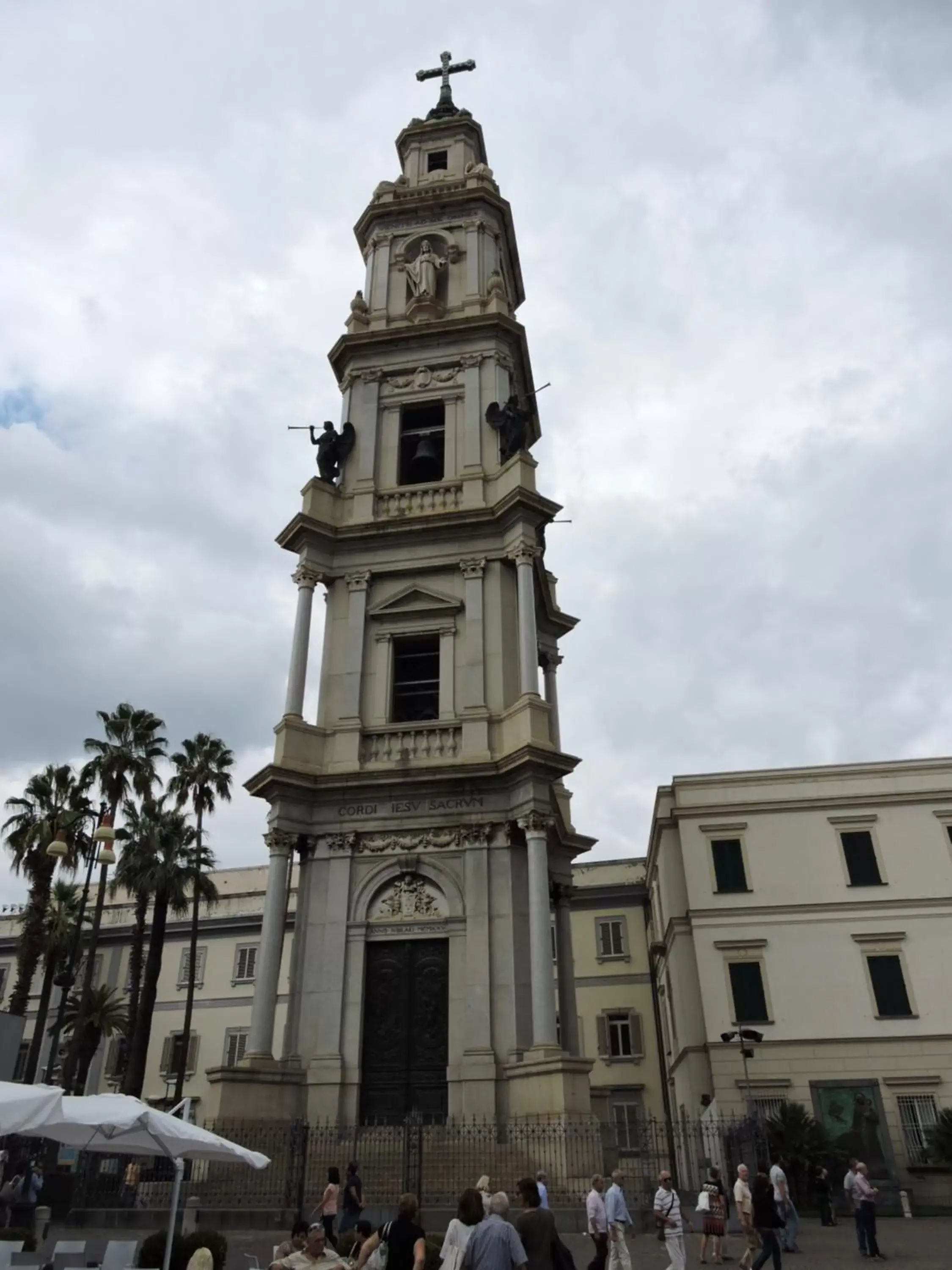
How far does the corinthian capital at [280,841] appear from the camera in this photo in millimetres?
20531

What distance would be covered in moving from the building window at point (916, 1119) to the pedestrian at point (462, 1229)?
77.2ft

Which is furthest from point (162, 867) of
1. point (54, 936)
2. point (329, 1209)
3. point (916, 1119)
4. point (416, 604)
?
point (916, 1119)

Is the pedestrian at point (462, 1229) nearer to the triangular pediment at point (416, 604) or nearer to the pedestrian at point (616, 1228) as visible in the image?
the pedestrian at point (616, 1228)

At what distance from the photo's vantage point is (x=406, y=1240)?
7.89 m

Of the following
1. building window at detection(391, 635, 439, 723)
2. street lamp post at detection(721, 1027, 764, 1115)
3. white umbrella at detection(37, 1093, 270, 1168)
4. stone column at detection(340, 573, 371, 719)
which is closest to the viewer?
white umbrella at detection(37, 1093, 270, 1168)

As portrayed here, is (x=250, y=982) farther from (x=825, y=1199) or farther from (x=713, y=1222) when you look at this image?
(x=713, y=1222)

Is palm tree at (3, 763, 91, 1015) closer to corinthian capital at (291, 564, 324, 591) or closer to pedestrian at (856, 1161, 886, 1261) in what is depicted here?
corinthian capital at (291, 564, 324, 591)

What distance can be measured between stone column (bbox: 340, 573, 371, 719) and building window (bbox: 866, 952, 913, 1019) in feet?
59.4

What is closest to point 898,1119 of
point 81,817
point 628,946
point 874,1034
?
point 874,1034

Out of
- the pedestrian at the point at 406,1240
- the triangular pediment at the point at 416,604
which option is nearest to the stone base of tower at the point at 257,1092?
the triangular pediment at the point at 416,604

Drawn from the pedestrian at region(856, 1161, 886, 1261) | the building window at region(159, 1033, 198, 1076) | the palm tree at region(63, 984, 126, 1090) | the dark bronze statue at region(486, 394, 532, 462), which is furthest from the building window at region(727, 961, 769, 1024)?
the building window at region(159, 1033, 198, 1076)

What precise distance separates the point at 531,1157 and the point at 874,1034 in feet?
53.6

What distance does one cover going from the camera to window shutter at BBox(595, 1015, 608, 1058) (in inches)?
1542

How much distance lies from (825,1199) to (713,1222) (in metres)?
7.89
